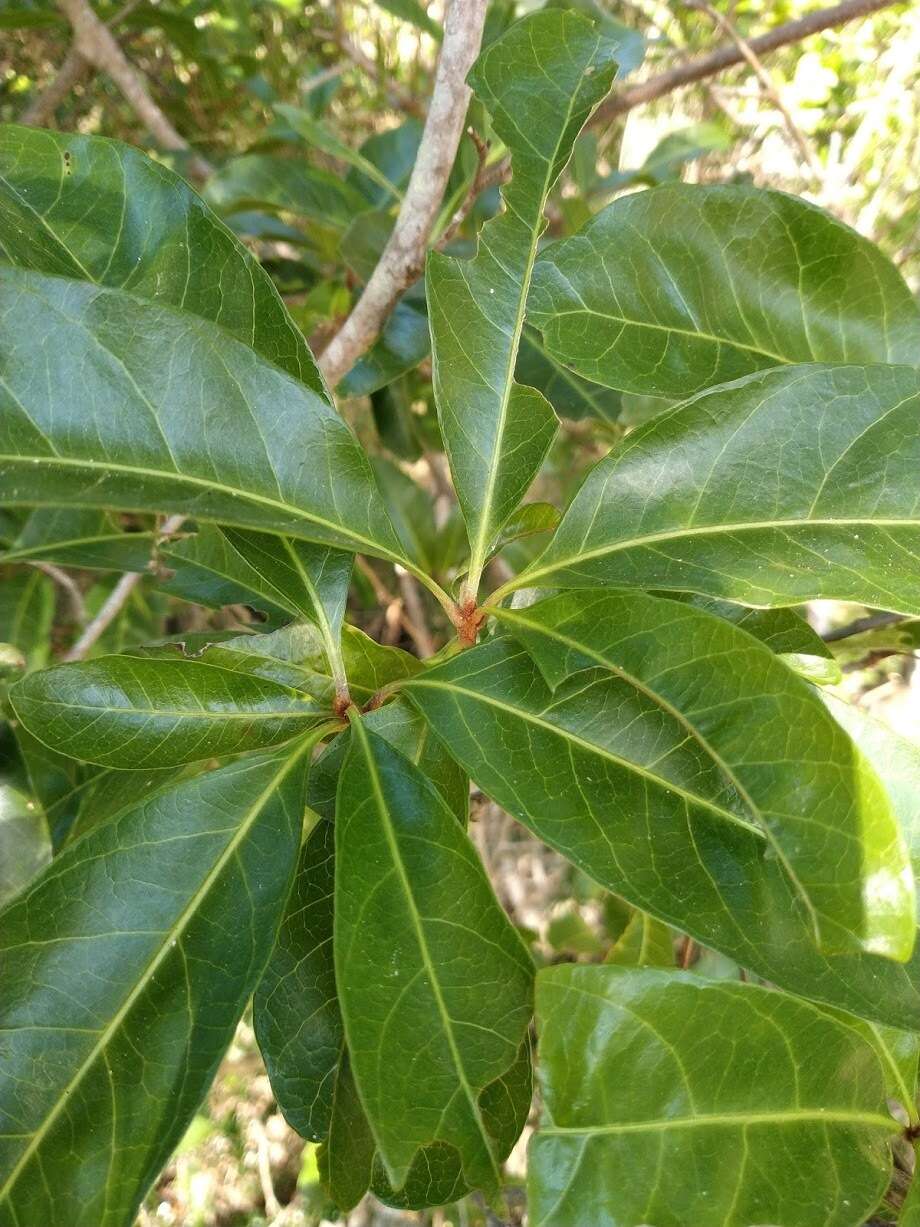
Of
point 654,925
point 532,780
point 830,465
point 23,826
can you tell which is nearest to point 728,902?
point 532,780

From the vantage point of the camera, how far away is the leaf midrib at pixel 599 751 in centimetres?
60

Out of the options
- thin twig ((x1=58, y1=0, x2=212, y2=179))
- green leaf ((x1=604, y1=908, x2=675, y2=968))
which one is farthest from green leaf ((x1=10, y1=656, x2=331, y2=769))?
thin twig ((x1=58, y1=0, x2=212, y2=179))

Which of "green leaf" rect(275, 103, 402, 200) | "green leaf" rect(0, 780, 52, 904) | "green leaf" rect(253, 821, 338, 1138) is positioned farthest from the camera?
"green leaf" rect(275, 103, 402, 200)

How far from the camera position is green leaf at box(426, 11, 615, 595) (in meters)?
0.69

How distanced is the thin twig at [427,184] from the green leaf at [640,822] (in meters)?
0.46

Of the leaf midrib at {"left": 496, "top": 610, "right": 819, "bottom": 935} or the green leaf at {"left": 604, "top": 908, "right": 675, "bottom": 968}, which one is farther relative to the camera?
the green leaf at {"left": 604, "top": 908, "right": 675, "bottom": 968}

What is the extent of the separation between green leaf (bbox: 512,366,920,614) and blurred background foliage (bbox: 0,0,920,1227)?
0.18 m

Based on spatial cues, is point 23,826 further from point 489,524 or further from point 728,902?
point 728,902

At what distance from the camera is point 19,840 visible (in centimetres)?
94

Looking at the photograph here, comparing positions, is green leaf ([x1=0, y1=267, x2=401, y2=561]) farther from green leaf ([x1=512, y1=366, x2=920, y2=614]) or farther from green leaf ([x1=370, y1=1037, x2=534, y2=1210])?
green leaf ([x1=370, y1=1037, x2=534, y2=1210])

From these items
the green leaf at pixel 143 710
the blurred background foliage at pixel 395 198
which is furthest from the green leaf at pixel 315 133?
the green leaf at pixel 143 710

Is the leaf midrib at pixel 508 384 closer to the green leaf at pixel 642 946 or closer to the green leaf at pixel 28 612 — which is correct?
the green leaf at pixel 642 946

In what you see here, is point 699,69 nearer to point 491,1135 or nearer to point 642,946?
point 642,946

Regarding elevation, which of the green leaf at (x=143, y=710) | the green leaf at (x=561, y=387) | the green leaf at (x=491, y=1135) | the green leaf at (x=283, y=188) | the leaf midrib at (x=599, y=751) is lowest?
the green leaf at (x=491, y=1135)
